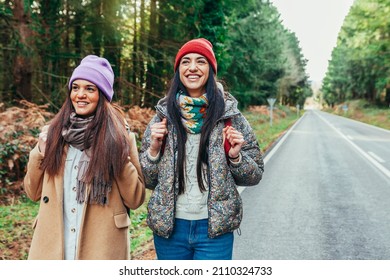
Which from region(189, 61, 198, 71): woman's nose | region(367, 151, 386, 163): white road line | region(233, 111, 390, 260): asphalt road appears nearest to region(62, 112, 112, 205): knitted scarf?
region(189, 61, 198, 71): woman's nose

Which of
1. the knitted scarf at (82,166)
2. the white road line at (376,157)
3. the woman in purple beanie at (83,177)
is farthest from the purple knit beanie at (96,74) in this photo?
the white road line at (376,157)

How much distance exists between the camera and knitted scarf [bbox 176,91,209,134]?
2180mm

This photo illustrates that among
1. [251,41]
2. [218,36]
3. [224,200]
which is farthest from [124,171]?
[251,41]

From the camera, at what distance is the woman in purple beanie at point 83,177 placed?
85.0 inches

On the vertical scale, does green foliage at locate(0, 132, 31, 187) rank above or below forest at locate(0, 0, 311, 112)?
below

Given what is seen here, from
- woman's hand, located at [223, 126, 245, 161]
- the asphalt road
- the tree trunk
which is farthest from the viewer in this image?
the tree trunk

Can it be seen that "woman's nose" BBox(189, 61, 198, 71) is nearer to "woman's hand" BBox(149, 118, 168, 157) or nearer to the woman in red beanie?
the woman in red beanie

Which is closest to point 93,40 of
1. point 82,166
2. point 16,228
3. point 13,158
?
point 13,158

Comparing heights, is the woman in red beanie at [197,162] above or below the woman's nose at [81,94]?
below

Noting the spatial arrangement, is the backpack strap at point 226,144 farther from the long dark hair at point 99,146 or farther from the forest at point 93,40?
the forest at point 93,40

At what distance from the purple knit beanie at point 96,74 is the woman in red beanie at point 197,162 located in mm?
354

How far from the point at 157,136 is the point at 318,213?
4580 mm

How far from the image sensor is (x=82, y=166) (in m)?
2.19

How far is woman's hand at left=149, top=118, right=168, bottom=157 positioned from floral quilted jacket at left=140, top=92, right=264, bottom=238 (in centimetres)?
5
